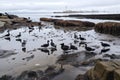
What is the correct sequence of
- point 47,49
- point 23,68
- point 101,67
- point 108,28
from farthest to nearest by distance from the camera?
1. point 108,28
2. point 47,49
3. point 23,68
4. point 101,67

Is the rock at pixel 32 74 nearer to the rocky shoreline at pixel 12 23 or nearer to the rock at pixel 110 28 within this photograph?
the rock at pixel 110 28

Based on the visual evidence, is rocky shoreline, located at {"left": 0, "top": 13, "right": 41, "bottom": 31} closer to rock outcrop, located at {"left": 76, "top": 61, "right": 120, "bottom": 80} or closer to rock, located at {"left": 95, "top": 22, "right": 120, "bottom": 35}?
rock, located at {"left": 95, "top": 22, "right": 120, "bottom": 35}

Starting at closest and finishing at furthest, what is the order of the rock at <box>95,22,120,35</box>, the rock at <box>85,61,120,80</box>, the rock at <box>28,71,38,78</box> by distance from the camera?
the rock at <box>85,61,120,80</box> → the rock at <box>28,71,38,78</box> → the rock at <box>95,22,120,35</box>

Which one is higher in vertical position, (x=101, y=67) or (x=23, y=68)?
(x=101, y=67)

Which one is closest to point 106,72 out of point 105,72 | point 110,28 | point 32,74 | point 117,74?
point 105,72

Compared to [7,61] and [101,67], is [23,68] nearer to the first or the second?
[7,61]

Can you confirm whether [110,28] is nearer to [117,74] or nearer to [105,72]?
[105,72]

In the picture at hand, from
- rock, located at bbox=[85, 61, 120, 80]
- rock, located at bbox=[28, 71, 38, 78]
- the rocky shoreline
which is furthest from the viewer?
the rocky shoreline

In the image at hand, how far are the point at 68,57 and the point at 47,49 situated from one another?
9.89ft

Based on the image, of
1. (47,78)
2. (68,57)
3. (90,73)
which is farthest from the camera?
(68,57)

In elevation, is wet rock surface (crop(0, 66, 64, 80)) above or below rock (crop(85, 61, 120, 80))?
below

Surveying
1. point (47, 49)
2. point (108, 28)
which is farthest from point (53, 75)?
point (108, 28)

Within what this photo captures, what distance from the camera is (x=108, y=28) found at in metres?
28.3

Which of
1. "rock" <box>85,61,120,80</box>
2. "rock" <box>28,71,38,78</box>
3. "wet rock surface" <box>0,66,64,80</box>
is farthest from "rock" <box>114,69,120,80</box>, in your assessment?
"rock" <box>28,71,38,78</box>
